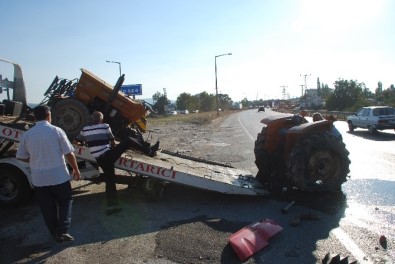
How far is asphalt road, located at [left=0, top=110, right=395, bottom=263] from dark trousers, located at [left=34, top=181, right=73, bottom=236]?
10.5 inches

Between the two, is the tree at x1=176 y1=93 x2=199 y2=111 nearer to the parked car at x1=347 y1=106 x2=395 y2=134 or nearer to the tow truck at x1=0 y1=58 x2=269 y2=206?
the parked car at x1=347 y1=106 x2=395 y2=134

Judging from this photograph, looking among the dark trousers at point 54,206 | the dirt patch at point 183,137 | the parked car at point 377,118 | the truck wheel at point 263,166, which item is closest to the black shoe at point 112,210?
the dark trousers at point 54,206

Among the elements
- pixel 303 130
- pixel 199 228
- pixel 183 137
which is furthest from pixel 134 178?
pixel 183 137

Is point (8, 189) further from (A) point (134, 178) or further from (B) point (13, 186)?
(A) point (134, 178)

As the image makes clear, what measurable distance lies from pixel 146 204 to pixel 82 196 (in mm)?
1631

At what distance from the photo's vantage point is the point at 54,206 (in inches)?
229

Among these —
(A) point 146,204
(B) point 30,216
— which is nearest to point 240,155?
(A) point 146,204

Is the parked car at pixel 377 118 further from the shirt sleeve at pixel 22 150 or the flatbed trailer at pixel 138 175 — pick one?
the shirt sleeve at pixel 22 150

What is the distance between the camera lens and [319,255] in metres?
5.05

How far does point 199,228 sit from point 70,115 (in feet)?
14.0

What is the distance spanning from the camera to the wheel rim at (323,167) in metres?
7.86

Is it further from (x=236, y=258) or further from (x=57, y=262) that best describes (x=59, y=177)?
(x=236, y=258)

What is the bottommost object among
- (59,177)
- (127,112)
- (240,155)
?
(240,155)

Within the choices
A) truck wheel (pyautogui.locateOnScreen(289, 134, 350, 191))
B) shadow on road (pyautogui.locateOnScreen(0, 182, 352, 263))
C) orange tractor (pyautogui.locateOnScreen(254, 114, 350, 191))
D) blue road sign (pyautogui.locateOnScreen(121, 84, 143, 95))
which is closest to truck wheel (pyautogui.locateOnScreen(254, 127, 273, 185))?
orange tractor (pyautogui.locateOnScreen(254, 114, 350, 191))
